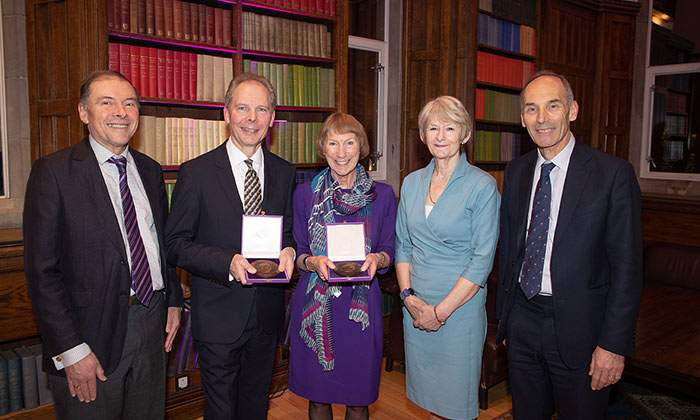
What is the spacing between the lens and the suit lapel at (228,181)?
1949mm

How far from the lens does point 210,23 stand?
3172 mm

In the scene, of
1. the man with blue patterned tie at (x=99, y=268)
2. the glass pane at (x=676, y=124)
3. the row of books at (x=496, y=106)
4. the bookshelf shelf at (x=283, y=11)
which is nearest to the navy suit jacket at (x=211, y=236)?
the man with blue patterned tie at (x=99, y=268)

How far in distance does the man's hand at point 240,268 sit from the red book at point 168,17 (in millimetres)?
1840

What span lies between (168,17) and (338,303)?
81.7 inches

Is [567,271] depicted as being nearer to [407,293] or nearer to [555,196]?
[555,196]

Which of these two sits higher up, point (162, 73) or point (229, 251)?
point (162, 73)

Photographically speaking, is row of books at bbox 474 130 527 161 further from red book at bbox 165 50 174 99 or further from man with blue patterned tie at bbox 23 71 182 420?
man with blue patterned tie at bbox 23 71 182 420

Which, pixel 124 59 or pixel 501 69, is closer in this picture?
pixel 124 59

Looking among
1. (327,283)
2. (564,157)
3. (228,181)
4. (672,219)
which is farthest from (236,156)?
(672,219)

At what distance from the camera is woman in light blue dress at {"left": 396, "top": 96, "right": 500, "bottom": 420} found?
6.46ft

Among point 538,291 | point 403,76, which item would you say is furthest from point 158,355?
point 403,76

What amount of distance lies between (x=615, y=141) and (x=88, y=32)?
6034 millimetres

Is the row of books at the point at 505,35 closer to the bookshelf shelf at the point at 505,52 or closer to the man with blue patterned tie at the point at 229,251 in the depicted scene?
the bookshelf shelf at the point at 505,52

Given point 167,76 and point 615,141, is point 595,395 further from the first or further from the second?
point 615,141
